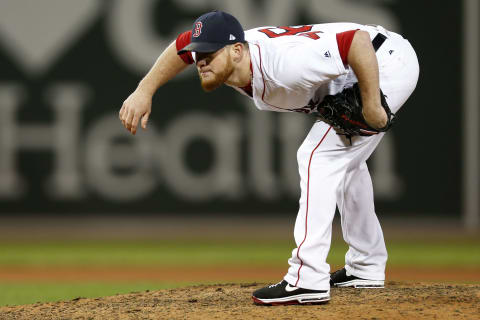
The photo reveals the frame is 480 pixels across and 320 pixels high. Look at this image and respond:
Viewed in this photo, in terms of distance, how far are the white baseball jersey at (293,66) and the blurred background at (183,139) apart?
4.94 m

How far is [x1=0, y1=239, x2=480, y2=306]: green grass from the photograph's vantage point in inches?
264

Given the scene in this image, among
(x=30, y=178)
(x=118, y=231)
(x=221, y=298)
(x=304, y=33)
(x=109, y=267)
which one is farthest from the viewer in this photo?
(x=118, y=231)

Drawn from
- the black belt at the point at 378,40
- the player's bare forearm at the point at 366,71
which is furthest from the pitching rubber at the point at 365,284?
the black belt at the point at 378,40

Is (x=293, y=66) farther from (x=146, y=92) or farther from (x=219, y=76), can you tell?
(x=146, y=92)

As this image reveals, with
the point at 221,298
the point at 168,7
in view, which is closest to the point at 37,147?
the point at 168,7

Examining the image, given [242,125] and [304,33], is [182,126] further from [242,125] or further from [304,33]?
[304,33]

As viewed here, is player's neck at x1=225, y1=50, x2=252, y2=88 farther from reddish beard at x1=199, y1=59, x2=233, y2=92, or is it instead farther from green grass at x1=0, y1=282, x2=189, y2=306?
green grass at x1=0, y1=282, x2=189, y2=306

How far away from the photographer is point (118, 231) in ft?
29.1

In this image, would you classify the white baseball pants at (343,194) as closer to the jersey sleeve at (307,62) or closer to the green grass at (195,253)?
the jersey sleeve at (307,62)

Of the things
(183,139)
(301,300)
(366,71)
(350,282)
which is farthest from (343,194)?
(183,139)

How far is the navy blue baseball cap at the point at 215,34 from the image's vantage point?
298 cm

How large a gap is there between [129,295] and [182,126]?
Result: 4.91 meters

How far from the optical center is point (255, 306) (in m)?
3.18

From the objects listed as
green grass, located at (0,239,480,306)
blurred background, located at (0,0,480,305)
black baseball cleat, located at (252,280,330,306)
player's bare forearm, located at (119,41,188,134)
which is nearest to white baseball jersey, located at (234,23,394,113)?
player's bare forearm, located at (119,41,188,134)
